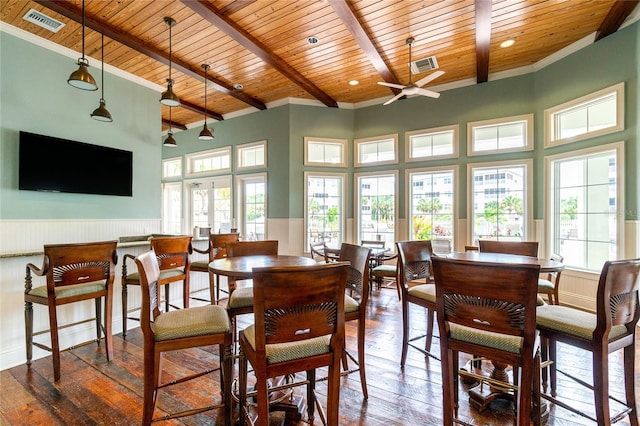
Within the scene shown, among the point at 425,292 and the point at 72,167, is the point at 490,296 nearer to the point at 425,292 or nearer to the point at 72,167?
the point at 425,292

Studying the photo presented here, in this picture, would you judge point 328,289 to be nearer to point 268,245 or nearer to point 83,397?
point 268,245

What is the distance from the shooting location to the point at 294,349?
58.7 inches

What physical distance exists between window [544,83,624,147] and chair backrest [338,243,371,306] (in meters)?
3.73

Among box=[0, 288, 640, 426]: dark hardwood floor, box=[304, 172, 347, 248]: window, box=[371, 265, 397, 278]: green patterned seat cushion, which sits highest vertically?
box=[304, 172, 347, 248]: window

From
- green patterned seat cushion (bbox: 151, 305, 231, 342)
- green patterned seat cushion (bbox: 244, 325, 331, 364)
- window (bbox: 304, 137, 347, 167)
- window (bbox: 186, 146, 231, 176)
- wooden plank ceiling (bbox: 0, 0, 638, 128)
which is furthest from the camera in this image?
window (bbox: 186, 146, 231, 176)

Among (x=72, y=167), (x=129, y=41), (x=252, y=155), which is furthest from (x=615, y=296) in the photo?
(x=252, y=155)

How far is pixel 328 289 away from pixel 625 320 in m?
1.66

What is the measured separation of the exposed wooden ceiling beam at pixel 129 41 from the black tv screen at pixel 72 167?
141 cm

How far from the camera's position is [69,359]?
2.66 metres

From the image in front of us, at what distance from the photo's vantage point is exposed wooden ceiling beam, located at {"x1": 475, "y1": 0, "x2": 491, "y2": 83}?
125 inches

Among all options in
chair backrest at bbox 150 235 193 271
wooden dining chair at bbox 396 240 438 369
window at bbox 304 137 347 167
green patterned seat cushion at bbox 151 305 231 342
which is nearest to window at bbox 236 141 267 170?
window at bbox 304 137 347 167

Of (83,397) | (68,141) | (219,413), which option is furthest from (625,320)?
(68,141)

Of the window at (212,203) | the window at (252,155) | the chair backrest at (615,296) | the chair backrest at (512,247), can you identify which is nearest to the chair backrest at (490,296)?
the chair backrest at (615,296)

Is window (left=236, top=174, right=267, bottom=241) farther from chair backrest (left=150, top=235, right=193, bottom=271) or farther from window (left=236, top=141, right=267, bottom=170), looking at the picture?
chair backrest (left=150, top=235, right=193, bottom=271)
